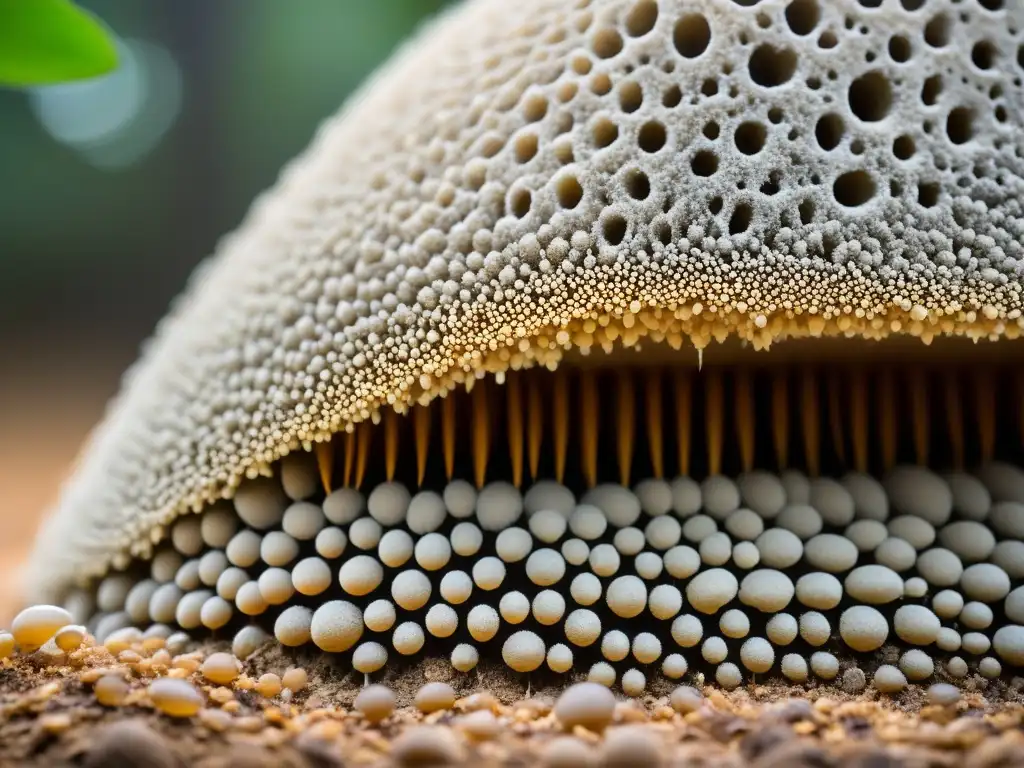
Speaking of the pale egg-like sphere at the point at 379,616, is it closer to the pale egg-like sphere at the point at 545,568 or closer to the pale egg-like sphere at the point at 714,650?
the pale egg-like sphere at the point at 545,568

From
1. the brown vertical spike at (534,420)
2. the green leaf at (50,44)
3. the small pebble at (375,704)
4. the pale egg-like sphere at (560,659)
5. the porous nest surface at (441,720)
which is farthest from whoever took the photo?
the green leaf at (50,44)

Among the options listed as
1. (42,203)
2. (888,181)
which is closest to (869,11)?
(888,181)

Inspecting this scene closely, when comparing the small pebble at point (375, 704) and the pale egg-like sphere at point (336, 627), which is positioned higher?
the pale egg-like sphere at point (336, 627)

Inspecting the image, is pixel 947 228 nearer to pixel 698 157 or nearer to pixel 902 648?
pixel 698 157

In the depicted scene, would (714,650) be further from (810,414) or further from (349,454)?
(349,454)

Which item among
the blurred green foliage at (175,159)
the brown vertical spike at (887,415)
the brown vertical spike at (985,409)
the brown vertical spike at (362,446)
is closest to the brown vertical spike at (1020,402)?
the brown vertical spike at (985,409)

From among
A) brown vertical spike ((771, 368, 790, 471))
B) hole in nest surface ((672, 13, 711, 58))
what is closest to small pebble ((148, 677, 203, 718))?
brown vertical spike ((771, 368, 790, 471))
